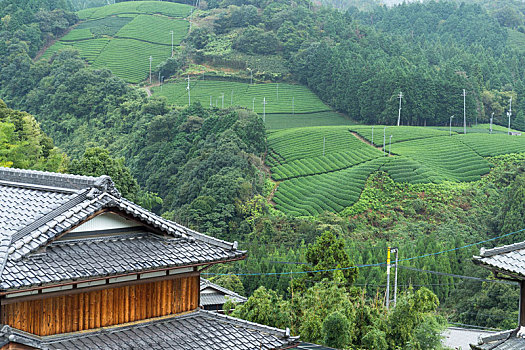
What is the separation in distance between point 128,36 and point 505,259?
Answer: 283 feet

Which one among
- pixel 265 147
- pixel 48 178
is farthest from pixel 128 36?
pixel 48 178

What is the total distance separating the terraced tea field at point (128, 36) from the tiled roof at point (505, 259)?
72.7 metres

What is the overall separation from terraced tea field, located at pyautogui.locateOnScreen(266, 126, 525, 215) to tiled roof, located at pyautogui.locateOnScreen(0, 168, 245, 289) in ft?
127

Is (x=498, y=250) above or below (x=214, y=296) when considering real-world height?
above

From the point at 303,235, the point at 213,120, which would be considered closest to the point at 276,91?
the point at 213,120

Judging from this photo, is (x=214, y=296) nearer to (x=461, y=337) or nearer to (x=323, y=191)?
(x=461, y=337)

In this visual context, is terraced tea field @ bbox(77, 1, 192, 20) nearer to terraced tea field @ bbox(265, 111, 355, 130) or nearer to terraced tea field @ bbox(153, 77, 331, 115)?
terraced tea field @ bbox(153, 77, 331, 115)

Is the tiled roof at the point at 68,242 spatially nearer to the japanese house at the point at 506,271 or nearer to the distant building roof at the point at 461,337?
the japanese house at the point at 506,271

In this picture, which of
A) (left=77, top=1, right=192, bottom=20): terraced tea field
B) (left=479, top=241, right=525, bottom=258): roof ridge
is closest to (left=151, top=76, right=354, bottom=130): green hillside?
(left=77, top=1, right=192, bottom=20): terraced tea field

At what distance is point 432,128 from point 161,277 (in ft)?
191

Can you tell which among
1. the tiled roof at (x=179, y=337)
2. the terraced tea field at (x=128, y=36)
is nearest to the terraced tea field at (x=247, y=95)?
the terraced tea field at (x=128, y=36)

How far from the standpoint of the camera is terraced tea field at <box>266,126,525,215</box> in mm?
50781

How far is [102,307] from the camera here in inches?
376

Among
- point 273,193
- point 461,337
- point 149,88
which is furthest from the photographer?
point 149,88
